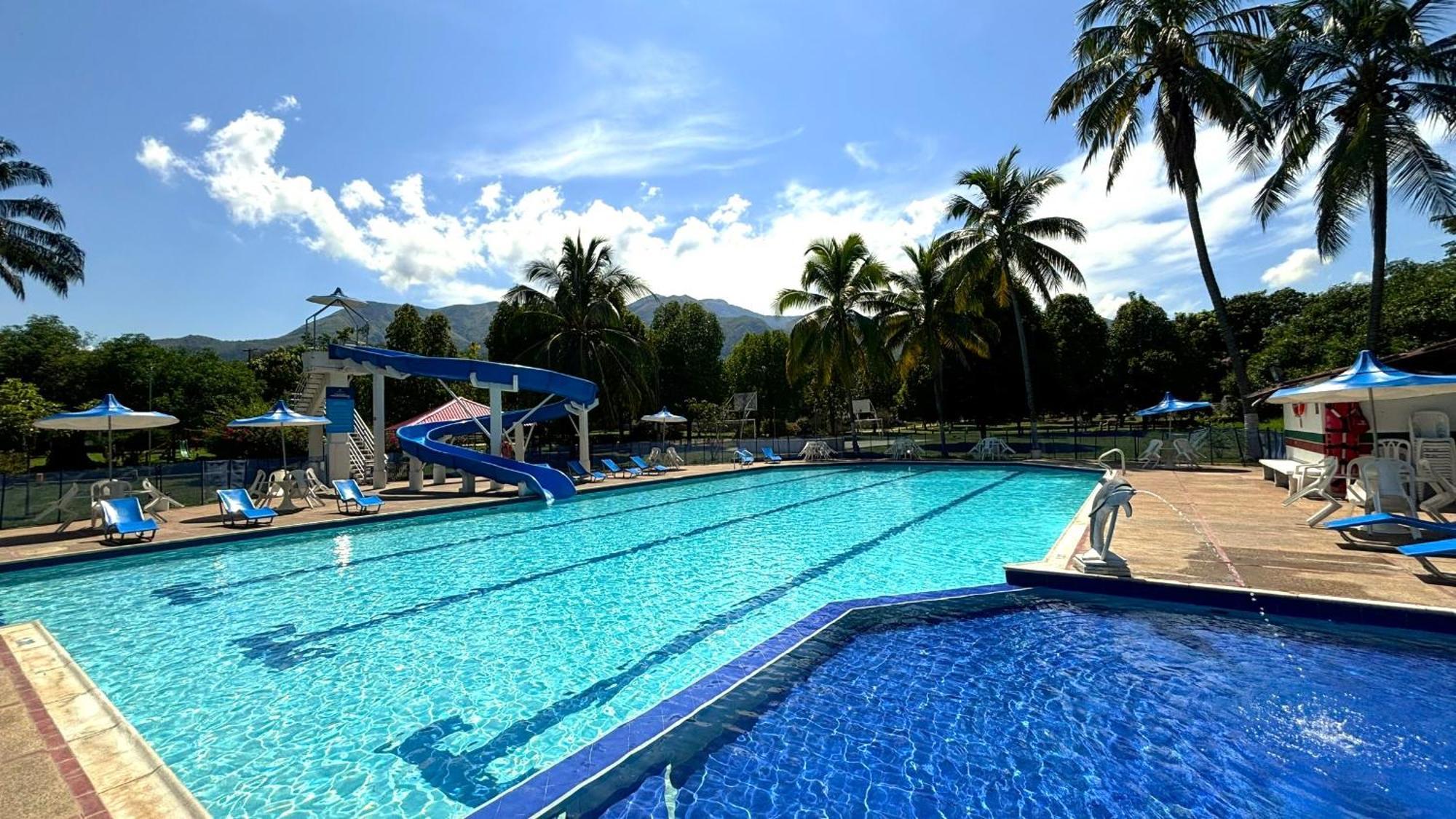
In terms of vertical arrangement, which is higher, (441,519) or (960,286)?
(960,286)

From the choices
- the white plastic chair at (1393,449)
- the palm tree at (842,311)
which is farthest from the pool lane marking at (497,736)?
the palm tree at (842,311)

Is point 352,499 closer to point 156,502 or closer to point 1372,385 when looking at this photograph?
point 156,502

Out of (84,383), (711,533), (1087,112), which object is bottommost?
(711,533)

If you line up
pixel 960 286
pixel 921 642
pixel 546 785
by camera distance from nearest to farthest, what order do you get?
pixel 546 785 < pixel 921 642 < pixel 960 286

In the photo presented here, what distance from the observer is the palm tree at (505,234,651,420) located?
27.9 meters

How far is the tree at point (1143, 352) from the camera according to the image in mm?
37562

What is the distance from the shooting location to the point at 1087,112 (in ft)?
60.8

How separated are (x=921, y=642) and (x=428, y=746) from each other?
151 inches

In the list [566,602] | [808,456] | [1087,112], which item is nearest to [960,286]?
[1087,112]

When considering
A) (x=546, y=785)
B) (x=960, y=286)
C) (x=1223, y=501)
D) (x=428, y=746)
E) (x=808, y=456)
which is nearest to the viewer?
(x=546, y=785)

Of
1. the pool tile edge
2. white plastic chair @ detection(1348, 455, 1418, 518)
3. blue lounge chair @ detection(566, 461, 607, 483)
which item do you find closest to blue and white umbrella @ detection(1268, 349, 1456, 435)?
white plastic chair @ detection(1348, 455, 1418, 518)

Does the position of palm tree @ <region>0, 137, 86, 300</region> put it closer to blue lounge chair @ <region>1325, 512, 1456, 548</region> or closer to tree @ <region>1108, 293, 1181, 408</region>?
blue lounge chair @ <region>1325, 512, 1456, 548</region>

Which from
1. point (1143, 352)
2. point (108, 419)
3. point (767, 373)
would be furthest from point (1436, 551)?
point (767, 373)

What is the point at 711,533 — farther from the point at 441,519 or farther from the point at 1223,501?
the point at 1223,501
